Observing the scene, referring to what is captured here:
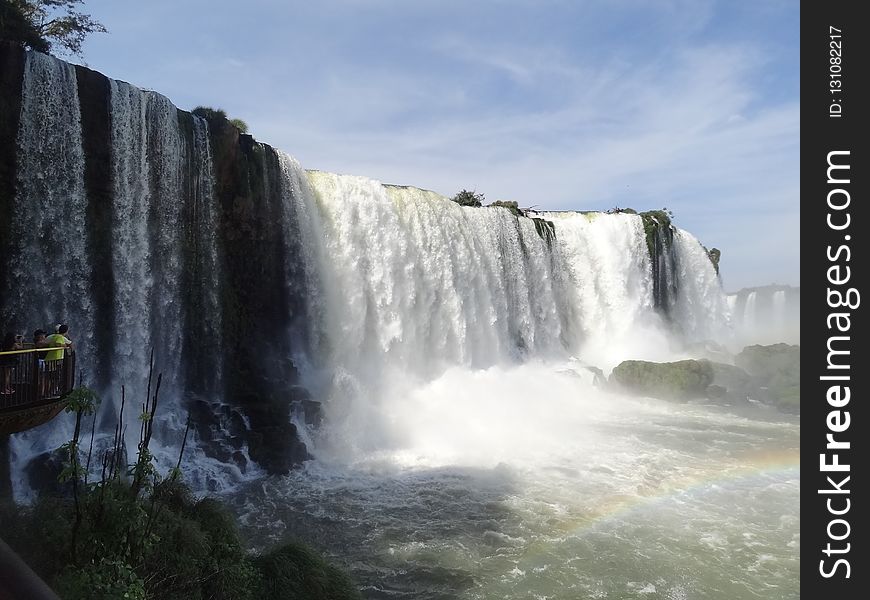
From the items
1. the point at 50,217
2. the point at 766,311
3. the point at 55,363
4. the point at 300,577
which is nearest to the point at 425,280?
the point at 50,217

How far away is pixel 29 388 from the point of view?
23.0 feet

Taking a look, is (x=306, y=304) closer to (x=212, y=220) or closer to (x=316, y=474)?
(x=212, y=220)

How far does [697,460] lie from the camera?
50.2 feet

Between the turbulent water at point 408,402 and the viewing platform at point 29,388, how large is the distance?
4426 millimetres

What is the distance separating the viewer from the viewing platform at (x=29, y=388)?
262 inches

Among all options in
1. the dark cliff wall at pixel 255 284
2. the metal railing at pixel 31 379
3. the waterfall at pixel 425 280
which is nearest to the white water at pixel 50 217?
the dark cliff wall at pixel 255 284

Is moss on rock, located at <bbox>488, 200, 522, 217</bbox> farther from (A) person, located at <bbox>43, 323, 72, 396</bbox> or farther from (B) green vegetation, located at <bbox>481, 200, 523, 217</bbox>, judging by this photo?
(A) person, located at <bbox>43, 323, 72, 396</bbox>

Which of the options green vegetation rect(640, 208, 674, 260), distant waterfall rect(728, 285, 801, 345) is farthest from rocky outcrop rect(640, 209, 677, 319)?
distant waterfall rect(728, 285, 801, 345)

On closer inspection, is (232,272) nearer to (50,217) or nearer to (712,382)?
(50,217)

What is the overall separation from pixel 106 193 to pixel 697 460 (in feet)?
51.9

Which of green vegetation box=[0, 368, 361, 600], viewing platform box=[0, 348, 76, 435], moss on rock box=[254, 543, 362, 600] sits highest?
viewing platform box=[0, 348, 76, 435]

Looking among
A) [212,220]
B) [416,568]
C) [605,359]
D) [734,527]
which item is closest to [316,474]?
[416,568]

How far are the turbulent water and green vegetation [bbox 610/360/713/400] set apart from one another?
1.18 meters

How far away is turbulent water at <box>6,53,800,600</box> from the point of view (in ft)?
33.1
